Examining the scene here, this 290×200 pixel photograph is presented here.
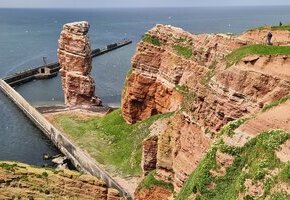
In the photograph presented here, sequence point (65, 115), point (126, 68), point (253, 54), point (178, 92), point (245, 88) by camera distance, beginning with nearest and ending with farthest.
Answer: point (245, 88) < point (253, 54) < point (178, 92) < point (65, 115) < point (126, 68)

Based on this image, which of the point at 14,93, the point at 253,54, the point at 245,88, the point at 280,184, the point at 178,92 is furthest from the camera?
the point at 14,93

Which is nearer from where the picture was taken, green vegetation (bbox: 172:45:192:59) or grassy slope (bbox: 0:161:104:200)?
grassy slope (bbox: 0:161:104:200)

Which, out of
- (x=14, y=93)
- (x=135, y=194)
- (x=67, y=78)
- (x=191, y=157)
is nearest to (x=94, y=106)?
(x=67, y=78)

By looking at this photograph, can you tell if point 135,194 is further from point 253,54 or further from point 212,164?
point 212,164

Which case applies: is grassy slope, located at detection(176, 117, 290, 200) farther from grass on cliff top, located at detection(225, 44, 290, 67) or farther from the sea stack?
the sea stack

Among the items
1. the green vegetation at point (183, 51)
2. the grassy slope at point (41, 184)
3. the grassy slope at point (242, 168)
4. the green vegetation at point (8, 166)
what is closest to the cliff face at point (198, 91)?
the green vegetation at point (183, 51)

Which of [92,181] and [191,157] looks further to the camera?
[92,181]

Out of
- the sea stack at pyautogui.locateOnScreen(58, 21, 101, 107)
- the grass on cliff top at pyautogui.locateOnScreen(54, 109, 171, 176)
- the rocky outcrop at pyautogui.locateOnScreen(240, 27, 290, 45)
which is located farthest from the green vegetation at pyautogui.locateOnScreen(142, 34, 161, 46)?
the sea stack at pyautogui.locateOnScreen(58, 21, 101, 107)
